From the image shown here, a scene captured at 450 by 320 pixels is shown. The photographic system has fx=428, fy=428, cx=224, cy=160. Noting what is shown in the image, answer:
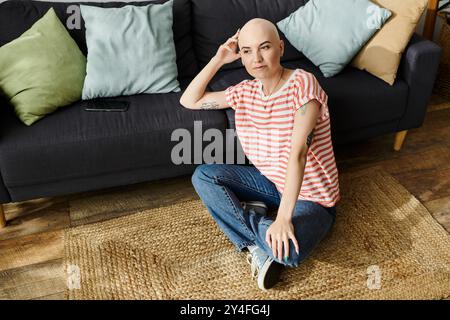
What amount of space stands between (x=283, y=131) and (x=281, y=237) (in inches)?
14.9

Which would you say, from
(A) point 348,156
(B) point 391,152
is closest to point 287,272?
(A) point 348,156

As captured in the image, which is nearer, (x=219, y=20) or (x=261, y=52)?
(x=261, y=52)

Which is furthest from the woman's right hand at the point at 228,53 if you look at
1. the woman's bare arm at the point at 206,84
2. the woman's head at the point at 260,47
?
the woman's head at the point at 260,47

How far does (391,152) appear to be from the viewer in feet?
7.42

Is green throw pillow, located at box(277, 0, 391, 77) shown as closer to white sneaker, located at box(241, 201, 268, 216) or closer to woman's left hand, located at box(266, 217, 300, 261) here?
white sneaker, located at box(241, 201, 268, 216)

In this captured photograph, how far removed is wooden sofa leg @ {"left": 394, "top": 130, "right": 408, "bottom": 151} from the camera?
2201mm

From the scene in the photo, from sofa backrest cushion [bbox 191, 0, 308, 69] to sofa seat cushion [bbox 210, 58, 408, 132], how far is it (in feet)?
0.63

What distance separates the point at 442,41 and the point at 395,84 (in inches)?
38.8

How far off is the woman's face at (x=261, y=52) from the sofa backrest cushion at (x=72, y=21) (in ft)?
2.39

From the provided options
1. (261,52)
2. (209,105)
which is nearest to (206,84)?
(209,105)

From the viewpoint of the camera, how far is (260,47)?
143 centimetres

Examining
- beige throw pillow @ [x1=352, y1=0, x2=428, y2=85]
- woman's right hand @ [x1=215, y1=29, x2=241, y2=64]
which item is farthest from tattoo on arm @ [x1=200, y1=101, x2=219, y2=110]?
beige throw pillow @ [x1=352, y1=0, x2=428, y2=85]

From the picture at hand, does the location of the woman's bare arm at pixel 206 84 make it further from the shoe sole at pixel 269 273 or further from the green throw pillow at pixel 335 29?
the shoe sole at pixel 269 273

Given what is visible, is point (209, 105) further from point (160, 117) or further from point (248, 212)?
point (248, 212)
